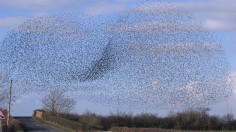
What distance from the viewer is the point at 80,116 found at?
98.5 metres

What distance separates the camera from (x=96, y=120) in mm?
94812

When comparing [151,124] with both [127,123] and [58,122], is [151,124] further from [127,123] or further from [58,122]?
[58,122]

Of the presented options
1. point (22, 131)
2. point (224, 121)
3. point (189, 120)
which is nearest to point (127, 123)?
point (189, 120)

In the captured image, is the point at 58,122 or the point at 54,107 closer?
the point at 58,122

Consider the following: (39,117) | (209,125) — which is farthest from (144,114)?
(39,117)

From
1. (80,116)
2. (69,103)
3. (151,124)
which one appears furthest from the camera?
(69,103)

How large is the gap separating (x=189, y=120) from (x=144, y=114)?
8.82m

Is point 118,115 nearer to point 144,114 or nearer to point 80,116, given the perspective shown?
point 144,114

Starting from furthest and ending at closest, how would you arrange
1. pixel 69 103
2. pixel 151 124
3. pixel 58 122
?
pixel 69 103
pixel 151 124
pixel 58 122

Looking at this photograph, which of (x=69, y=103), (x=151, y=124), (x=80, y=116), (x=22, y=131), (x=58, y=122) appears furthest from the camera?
(x=69, y=103)

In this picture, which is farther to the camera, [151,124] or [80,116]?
[151,124]

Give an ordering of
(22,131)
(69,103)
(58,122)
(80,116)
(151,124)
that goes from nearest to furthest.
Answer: (22,131)
(58,122)
(80,116)
(151,124)
(69,103)

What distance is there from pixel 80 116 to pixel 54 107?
52.6 feet

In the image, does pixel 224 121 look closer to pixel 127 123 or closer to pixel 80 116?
pixel 127 123
